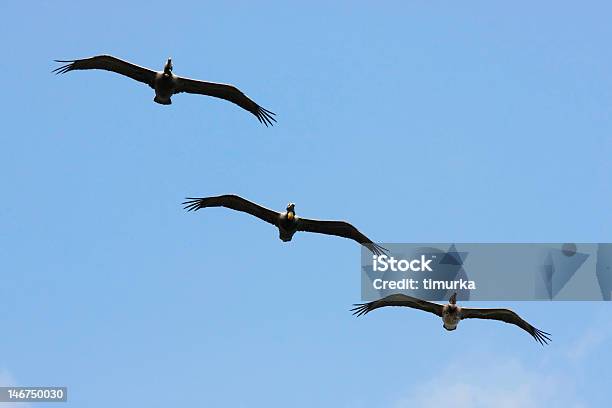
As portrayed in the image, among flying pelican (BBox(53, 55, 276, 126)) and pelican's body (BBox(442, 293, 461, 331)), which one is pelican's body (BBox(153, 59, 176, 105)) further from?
pelican's body (BBox(442, 293, 461, 331))

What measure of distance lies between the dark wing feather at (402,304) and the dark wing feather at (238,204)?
4.38 metres

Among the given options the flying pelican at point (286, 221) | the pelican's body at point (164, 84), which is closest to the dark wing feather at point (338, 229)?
the flying pelican at point (286, 221)

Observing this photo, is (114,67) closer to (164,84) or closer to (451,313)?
(164,84)

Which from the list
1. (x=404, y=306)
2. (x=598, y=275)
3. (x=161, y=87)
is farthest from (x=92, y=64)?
(x=598, y=275)

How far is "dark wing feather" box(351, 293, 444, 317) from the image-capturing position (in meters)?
80.4

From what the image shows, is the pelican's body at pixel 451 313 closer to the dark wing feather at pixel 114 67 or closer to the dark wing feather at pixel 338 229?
the dark wing feather at pixel 338 229

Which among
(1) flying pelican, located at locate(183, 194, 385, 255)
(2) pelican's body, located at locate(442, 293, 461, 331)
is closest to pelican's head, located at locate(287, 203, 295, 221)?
(1) flying pelican, located at locate(183, 194, 385, 255)

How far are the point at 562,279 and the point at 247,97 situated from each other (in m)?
12.9

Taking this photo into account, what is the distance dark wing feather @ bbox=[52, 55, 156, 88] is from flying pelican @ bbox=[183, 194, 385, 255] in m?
4.47

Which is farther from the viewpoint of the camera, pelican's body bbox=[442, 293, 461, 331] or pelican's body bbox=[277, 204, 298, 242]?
pelican's body bbox=[442, 293, 461, 331]

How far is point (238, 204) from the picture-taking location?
80.6m

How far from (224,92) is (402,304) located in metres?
9.67

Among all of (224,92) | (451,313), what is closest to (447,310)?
(451,313)

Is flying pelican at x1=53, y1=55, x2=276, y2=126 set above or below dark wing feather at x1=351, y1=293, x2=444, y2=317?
above
